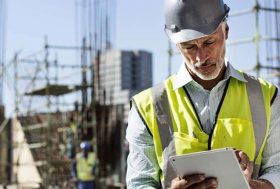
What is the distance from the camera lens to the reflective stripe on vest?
2.00 meters

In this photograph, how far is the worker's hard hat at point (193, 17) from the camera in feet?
6.45

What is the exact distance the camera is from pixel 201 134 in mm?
2004

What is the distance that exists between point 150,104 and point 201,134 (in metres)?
0.20

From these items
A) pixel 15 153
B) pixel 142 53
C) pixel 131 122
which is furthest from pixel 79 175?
pixel 142 53

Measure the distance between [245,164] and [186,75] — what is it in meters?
0.39

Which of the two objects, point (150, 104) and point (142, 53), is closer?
point (150, 104)

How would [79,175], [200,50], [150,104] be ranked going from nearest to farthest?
[200,50] < [150,104] < [79,175]

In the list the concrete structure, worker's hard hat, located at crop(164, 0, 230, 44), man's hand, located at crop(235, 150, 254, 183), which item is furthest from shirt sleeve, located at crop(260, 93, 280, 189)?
the concrete structure

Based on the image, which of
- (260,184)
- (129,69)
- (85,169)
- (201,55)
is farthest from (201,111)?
(129,69)

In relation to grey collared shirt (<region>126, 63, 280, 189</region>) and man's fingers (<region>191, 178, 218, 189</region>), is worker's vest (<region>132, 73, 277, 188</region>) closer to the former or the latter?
grey collared shirt (<region>126, 63, 280, 189</region>)

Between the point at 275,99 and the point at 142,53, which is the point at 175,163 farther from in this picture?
the point at 142,53

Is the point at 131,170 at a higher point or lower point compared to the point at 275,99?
lower

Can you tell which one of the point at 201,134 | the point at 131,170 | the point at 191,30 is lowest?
the point at 131,170

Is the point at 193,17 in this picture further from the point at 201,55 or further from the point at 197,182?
the point at 197,182
